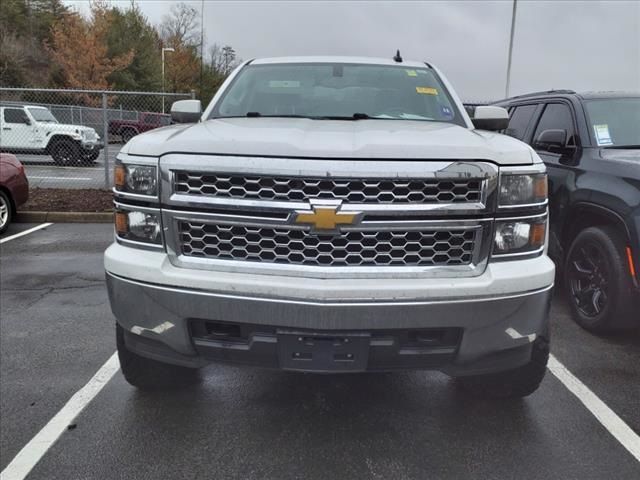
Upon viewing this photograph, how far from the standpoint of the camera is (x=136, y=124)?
2133 centimetres

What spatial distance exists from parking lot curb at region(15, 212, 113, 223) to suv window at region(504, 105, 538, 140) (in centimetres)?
641

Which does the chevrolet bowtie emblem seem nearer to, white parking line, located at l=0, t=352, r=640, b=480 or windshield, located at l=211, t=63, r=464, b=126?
windshield, located at l=211, t=63, r=464, b=126

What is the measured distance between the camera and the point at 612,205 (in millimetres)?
4039

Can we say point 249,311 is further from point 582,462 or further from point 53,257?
point 53,257

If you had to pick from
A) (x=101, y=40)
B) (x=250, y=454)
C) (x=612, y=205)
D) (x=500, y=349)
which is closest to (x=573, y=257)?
(x=612, y=205)

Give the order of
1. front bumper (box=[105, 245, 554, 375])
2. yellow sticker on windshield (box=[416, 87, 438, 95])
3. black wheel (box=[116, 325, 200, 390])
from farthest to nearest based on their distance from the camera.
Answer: yellow sticker on windshield (box=[416, 87, 438, 95]) < black wheel (box=[116, 325, 200, 390]) < front bumper (box=[105, 245, 554, 375])

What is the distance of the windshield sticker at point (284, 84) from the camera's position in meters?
3.83

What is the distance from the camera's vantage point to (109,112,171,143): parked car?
17984 mm

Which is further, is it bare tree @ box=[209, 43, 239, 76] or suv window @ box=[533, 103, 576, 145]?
bare tree @ box=[209, 43, 239, 76]

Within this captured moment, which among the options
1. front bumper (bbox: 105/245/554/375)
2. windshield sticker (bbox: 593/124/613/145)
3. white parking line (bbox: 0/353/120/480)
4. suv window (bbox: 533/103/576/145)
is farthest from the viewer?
suv window (bbox: 533/103/576/145)

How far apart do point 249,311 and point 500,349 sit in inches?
43.2

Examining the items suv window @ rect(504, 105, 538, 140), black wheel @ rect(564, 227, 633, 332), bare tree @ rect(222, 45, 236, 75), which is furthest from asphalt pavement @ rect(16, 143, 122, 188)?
bare tree @ rect(222, 45, 236, 75)

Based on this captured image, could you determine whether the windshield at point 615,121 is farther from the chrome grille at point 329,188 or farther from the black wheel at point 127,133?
the black wheel at point 127,133

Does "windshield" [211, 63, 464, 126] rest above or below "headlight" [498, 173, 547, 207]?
above
